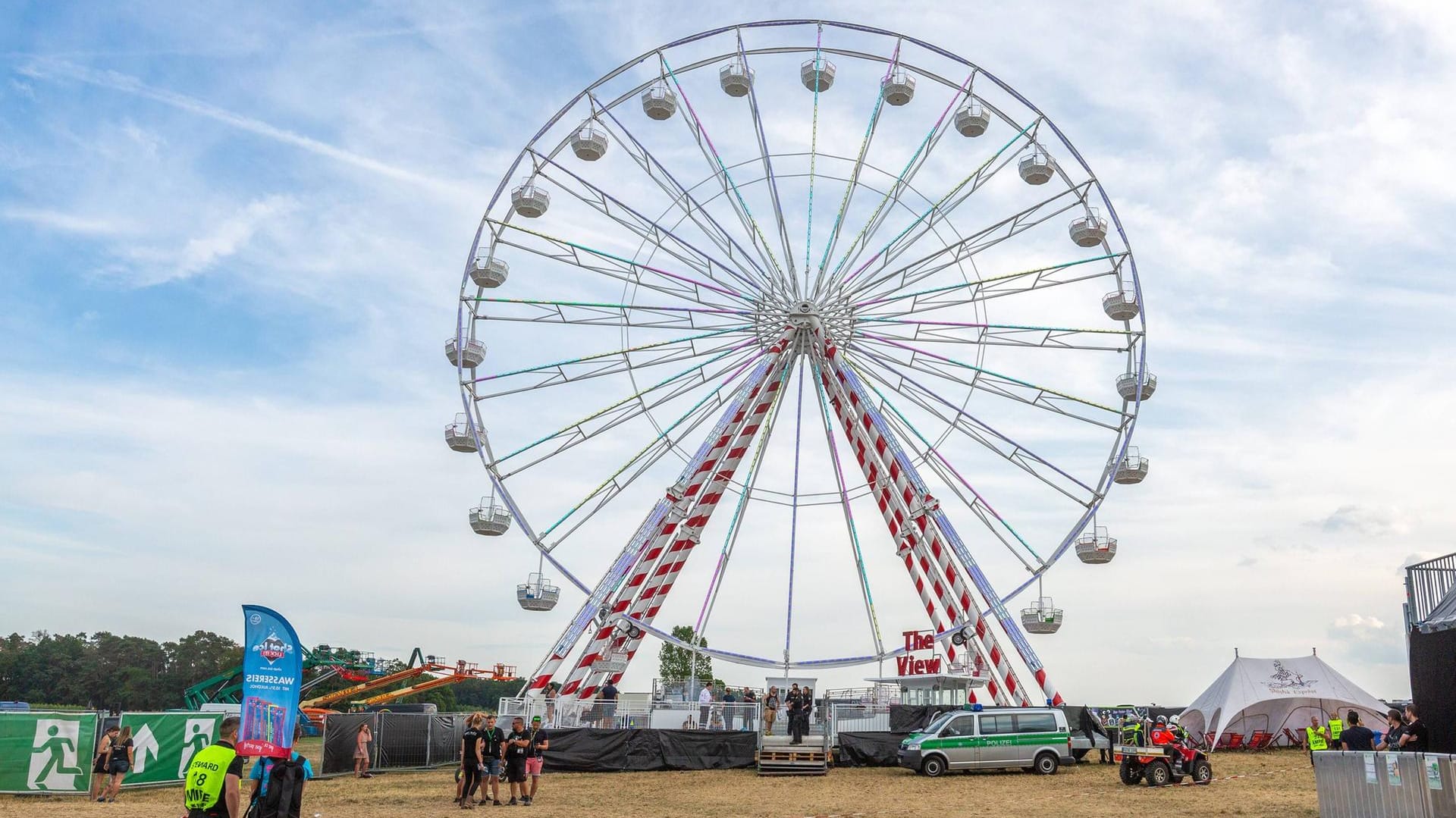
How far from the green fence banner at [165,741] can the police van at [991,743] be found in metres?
13.2

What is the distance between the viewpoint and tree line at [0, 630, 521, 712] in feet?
295

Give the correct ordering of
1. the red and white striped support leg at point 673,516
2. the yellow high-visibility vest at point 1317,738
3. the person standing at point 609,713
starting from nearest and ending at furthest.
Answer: the person standing at point 609,713
the yellow high-visibility vest at point 1317,738
the red and white striped support leg at point 673,516

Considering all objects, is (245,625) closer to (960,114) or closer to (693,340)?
(693,340)

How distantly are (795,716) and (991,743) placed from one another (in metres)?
3.92

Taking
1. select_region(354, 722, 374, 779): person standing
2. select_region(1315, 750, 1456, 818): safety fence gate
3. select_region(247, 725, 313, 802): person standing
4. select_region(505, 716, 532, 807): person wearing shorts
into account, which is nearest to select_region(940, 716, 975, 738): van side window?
select_region(505, 716, 532, 807): person wearing shorts

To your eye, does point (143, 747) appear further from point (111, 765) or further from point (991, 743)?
point (991, 743)

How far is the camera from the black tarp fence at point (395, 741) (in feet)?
75.7

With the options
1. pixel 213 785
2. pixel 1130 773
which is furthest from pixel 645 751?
pixel 213 785

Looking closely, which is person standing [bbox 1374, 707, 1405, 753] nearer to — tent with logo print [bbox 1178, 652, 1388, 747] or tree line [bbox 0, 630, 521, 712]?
tent with logo print [bbox 1178, 652, 1388, 747]

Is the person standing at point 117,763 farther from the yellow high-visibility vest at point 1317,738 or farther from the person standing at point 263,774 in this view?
the yellow high-visibility vest at point 1317,738

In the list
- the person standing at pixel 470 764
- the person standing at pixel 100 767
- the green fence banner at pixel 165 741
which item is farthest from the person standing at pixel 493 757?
the person standing at pixel 100 767

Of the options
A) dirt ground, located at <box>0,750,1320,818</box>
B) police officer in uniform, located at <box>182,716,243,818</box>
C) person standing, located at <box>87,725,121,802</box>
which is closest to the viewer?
police officer in uniform, located at <box>182,716,243,818</box>

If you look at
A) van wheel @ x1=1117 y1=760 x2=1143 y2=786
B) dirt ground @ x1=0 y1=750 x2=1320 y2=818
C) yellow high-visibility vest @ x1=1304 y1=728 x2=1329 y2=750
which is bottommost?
dirt ground @ x1=0 y1=750 x2=1320 y2=818

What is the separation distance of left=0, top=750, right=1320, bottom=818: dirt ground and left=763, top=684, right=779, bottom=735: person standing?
3.17 ft
